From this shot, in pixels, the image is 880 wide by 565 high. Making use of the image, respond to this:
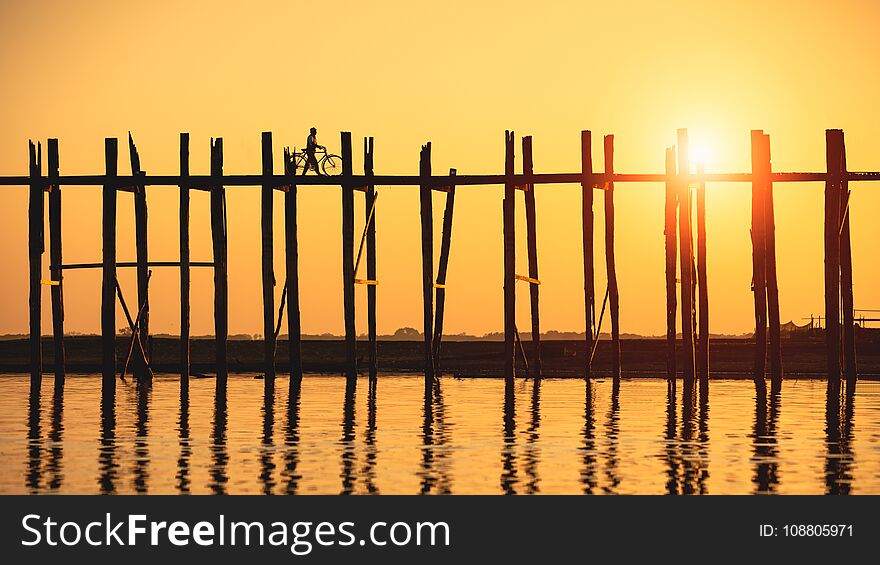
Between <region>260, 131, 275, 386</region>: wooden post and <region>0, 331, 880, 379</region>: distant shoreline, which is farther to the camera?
<region>0, 331, 880, 379</region>: distant shoreline

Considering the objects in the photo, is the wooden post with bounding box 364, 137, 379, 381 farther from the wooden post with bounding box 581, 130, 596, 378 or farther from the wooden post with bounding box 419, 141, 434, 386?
the wooden post with bounding box 581, 130, 596, 378

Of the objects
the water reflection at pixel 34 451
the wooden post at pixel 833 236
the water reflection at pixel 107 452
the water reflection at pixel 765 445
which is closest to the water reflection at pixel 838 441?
the water reflection at pixel 765 445

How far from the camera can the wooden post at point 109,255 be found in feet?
105

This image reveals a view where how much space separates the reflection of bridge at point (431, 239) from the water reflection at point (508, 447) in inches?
141

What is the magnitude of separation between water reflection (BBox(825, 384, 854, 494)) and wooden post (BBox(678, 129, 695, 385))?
263 centimetres

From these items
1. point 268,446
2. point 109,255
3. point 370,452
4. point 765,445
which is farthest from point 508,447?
point 109,255

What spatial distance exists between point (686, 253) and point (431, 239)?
4831 mm

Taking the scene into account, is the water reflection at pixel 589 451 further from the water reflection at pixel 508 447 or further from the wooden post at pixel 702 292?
the wooden post at pixel 702 292

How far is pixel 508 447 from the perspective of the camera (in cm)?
2066

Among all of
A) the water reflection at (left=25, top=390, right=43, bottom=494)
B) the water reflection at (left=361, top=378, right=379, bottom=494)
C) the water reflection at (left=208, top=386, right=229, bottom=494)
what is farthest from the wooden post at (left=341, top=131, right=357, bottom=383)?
the water reflection at (left=25, top=390, right=43, bottom=494)

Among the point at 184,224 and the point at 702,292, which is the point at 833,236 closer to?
the point at 702,292

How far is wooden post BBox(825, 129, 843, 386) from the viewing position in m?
30.8
